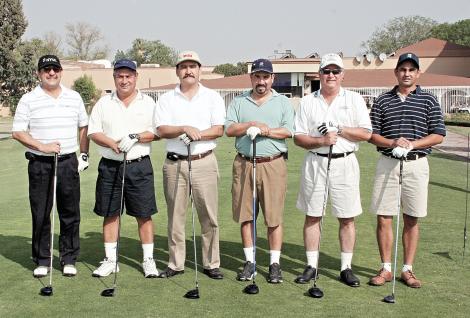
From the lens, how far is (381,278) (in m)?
5.77

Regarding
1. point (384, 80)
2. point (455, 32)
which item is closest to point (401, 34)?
point (455, 32)

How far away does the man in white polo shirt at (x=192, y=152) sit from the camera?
5.86 m

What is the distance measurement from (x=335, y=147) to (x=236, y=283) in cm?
153

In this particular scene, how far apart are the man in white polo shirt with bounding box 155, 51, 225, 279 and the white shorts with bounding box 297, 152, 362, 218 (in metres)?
0.91

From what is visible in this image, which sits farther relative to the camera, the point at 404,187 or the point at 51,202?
the point at 51,202

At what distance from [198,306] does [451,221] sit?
496cm

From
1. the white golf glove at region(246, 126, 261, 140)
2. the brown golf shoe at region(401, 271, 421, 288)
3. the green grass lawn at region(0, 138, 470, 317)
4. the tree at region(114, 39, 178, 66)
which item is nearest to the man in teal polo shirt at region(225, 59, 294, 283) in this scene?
the white golf glove at region(246, 126, 261, 140)

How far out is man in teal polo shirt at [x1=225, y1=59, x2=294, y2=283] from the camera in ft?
18.9

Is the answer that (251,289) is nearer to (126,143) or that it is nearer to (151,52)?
(126,143)

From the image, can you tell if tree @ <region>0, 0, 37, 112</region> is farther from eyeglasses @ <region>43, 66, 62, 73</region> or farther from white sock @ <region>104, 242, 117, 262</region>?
white sock @ <region>104, 242, 117, 262</region>

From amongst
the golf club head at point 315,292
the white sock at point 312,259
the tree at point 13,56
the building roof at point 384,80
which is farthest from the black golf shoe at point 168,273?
the building roof at point 384,80

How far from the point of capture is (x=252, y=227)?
20.3ft

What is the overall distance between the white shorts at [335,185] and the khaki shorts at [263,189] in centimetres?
26

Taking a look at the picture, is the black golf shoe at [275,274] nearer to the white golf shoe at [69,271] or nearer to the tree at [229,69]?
the white golf shoe at [69,271]
